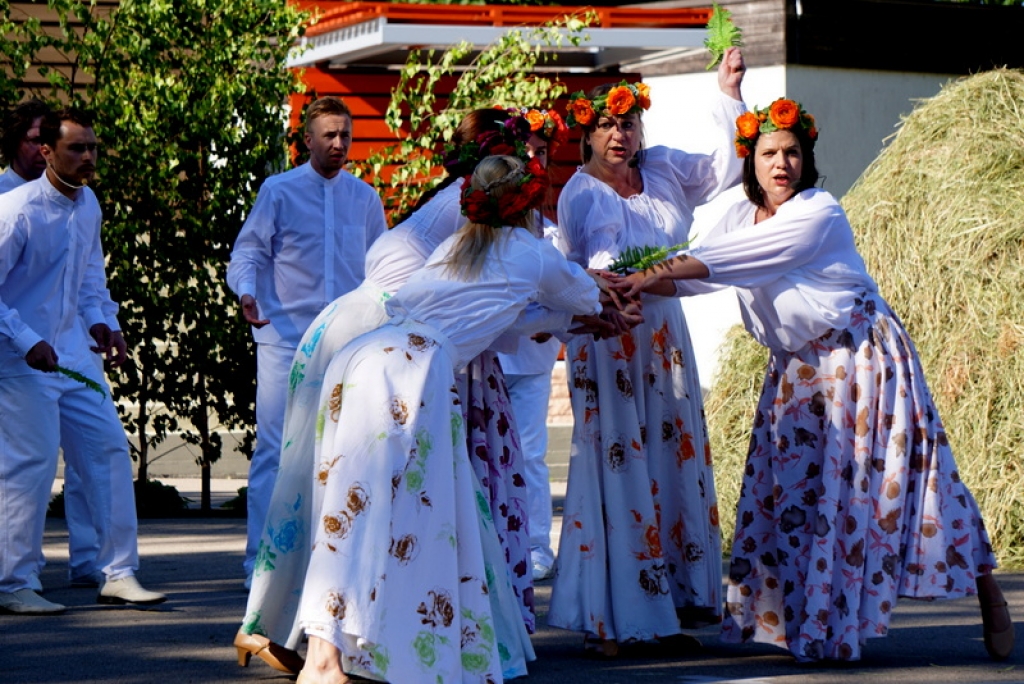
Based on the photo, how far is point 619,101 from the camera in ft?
21.3

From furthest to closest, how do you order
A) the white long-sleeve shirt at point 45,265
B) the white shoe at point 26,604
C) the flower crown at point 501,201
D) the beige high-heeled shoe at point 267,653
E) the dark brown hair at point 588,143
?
the white long-sleeve shirt at point 45,265, the white shoe at point 26,604, the dark brown hair at point 588,143, the beige high-heeled shoe at point 267,653, the flower crown at point 501,201

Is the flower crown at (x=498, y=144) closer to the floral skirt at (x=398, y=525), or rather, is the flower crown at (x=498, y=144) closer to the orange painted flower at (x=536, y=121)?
the orange painted flower at (x=536, y=121)

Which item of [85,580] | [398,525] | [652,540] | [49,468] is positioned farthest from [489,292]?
[85,580]

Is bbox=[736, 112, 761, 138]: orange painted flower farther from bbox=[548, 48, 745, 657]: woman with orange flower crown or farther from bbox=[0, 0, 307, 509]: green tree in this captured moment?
bbox=[0, 0, 307, 509]: green tree

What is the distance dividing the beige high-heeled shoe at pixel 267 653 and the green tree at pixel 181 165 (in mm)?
5414

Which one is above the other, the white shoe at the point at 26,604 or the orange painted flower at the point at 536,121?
the orange painted flower at the point at 536,121

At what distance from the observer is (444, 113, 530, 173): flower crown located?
19.8 feet

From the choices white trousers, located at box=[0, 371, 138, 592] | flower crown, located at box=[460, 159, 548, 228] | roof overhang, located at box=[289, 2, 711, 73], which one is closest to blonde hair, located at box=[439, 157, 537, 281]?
flower crown, located at box=[460, 159, 548, 228]

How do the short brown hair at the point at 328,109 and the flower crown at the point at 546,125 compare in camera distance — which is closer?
the flower crown at the point at 546,125

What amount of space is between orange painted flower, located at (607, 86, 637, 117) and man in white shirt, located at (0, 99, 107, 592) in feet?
9.01

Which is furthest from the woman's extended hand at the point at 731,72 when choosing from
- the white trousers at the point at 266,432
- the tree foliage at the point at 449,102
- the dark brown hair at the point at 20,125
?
the tree foliage at the point at 449,102

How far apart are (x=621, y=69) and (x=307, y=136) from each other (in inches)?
291

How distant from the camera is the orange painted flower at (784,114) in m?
6.27

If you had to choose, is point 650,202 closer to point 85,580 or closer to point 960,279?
point 960,279
